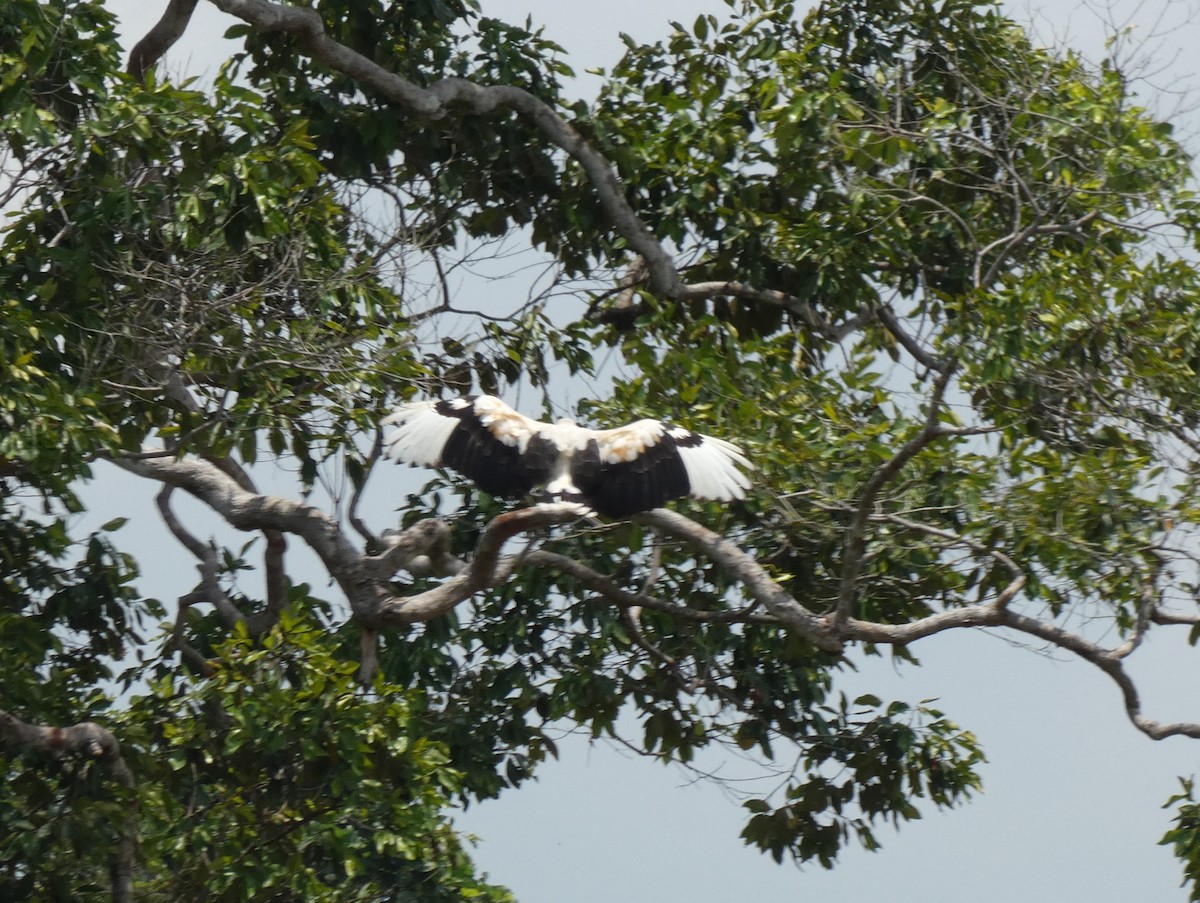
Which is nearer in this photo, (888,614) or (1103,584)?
(1103,584)

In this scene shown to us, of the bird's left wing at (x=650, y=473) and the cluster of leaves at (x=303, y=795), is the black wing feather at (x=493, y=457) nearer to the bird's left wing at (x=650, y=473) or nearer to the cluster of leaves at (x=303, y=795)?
the bird's left wing at (x=650, y=473)

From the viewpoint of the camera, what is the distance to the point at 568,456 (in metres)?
7.50

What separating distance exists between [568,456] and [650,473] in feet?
1.11

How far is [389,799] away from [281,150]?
8.68ft

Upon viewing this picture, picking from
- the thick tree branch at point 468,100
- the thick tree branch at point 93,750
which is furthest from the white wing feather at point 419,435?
the thick tree branch at point 468,100

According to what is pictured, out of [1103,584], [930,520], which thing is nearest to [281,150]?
[930,520]

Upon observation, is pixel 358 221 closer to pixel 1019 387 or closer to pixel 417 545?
pixel 417 545

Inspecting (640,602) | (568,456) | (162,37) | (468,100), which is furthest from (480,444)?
(162,37)

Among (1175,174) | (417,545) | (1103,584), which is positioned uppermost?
(1175,174)

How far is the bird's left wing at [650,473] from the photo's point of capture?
24.3 feet

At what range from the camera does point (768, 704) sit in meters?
9.32

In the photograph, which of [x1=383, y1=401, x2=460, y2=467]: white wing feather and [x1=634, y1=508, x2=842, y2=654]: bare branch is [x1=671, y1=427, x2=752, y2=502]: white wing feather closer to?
[x1=634, y1=508, x2=842, y2=654]: bare branch

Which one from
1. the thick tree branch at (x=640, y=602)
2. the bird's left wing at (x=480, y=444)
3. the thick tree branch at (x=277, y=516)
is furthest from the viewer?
the thick tree branch at (x=640, y=602)

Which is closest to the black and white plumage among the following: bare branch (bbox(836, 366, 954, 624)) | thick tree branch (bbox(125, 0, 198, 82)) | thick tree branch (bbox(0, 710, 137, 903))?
bare branch (bbox(836, 366, 954, 624))
